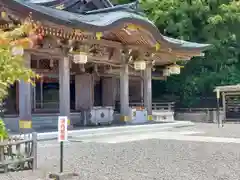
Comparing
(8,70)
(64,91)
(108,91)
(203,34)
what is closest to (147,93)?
(108,91)

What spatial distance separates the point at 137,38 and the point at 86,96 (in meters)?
4.56

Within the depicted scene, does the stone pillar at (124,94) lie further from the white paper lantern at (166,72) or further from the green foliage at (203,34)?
the green foliage at (203,34)

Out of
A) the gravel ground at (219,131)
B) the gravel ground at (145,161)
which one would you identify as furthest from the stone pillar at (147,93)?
the gravel ground at (145,161)

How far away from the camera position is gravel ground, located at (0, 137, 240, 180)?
7270 mm

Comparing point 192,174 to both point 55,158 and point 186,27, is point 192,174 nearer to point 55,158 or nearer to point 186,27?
point 55,158

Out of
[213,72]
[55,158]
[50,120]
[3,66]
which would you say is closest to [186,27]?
[213,72]

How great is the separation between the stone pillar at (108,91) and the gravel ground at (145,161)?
10.2 m

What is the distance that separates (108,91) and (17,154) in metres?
14.7

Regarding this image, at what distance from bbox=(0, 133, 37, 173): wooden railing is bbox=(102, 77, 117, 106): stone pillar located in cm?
1417

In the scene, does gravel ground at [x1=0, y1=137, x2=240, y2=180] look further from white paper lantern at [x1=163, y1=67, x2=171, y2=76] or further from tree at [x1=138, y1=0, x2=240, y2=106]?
tree at [x1=138, y1=0, x2=240, y2=106]

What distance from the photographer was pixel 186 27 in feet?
87.1

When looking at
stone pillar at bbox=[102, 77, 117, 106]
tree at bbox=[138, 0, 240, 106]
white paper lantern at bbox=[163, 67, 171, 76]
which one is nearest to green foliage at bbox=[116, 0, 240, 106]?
tree at bbox=[138, 0, 240, 106]

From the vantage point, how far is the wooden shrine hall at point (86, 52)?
523 inches

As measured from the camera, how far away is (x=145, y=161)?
345 inches
